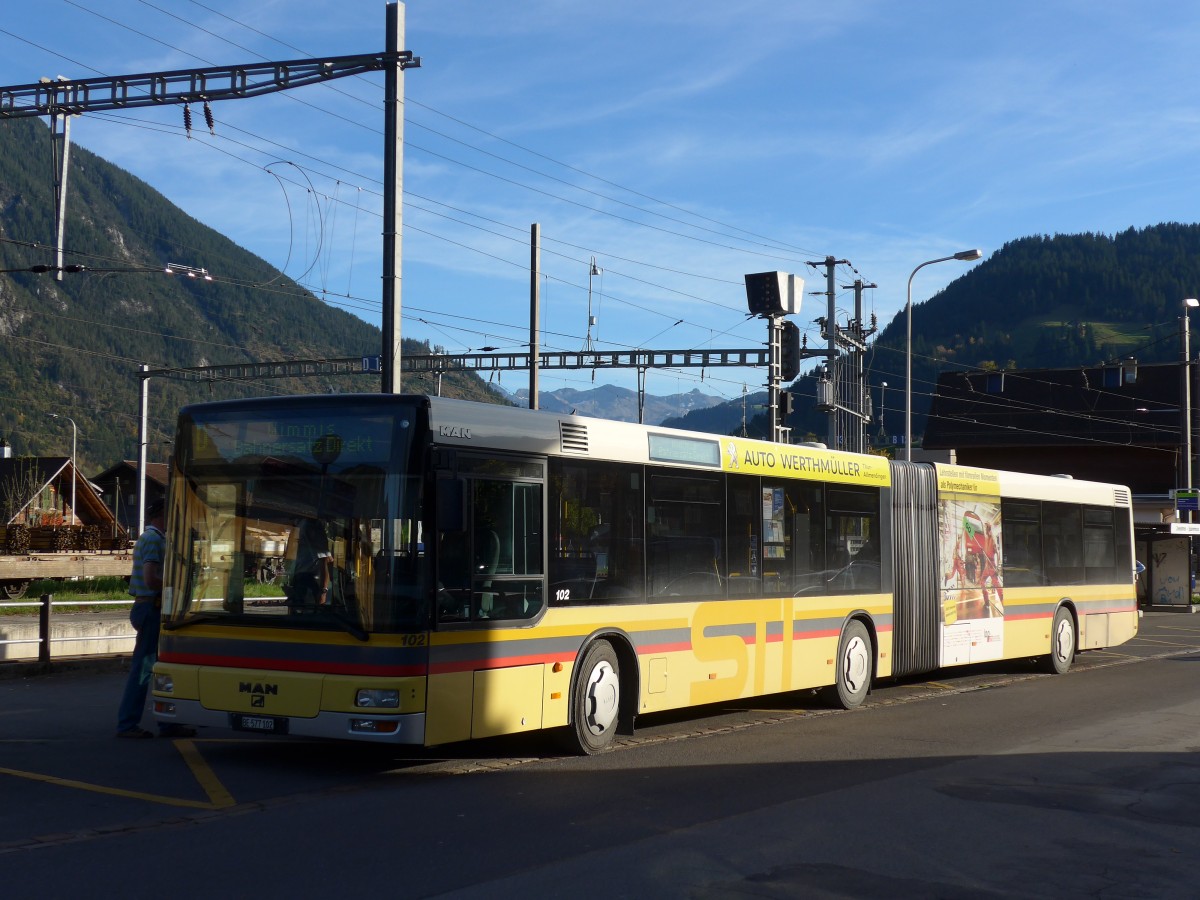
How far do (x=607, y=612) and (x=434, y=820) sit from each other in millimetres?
3457

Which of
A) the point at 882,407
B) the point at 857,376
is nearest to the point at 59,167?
the point at 857,376

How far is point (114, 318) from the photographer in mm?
165750

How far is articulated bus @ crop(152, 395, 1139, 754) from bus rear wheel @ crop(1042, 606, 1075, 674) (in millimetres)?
6807

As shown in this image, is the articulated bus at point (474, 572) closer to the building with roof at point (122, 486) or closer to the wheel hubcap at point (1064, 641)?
the wheel hubcap at point (1064, 641)

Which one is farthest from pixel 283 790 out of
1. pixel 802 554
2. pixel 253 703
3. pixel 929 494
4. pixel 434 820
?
pixel 929 494

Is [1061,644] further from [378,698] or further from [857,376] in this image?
[857,376]

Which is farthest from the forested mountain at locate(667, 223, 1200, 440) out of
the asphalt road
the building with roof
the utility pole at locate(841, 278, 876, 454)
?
the asphalt road

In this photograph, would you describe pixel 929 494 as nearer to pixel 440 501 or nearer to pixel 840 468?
pixel 840 468

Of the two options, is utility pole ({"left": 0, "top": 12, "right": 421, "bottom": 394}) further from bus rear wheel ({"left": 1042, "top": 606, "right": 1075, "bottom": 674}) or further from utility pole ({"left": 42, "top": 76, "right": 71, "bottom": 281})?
bus rear wheel ({"left": 1042, "top": 606, "right": 1075, "bottom": 674})

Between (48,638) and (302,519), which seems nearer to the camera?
(302,519)

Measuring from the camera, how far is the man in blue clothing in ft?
38.2

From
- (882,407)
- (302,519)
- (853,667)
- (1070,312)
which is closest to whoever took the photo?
(302,519)

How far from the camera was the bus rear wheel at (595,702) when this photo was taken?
442 inches

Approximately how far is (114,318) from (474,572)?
167m
